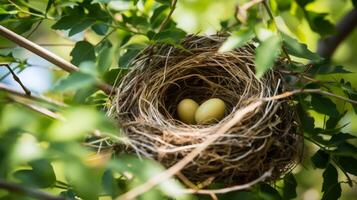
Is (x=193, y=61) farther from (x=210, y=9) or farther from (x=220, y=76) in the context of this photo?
(x=210, y=9)

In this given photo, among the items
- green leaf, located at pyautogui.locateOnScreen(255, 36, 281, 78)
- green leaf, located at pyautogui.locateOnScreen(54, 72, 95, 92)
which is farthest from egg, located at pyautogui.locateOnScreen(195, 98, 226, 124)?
green leaf, located at pyautogui.locateOnScreen(54, 72, 95, 92)

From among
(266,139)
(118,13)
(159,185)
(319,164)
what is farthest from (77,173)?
(118,13)

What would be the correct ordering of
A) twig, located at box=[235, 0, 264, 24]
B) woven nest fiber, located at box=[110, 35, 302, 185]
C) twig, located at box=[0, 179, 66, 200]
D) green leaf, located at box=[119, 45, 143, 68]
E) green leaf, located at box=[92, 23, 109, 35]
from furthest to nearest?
green leaf, located at box=[92, 23, 109, 35] < green leaf, located at box=[119, 45, 143, 68] < woven nest fiber, located at box=[110, 35, 302, 185] < twig, located at box=[235, 0, 264, 24] < twig, located at box=[0, 179, 66, 200]

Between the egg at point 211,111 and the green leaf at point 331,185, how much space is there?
32cm

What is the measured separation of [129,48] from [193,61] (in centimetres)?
20

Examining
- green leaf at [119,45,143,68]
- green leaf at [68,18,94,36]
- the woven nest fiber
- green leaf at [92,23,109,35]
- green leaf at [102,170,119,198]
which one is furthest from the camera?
green leaf at [92,23,109,35]

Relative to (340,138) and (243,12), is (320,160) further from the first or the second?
(243,12)

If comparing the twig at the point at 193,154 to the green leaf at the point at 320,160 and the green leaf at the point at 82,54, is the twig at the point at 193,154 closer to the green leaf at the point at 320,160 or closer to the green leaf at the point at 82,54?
the green leaf at the point at 320,160

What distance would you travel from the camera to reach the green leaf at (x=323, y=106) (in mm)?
1550

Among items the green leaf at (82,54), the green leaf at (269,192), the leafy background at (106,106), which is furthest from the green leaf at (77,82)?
the green leaf at (82,54)

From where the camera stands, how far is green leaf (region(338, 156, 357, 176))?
165cm

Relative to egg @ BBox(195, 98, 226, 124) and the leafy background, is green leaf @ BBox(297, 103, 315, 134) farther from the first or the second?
egg @ BBox(195, 98, 226, 124)

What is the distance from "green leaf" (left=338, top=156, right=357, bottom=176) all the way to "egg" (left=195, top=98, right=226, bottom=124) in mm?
334

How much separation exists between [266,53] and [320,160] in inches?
21.1
